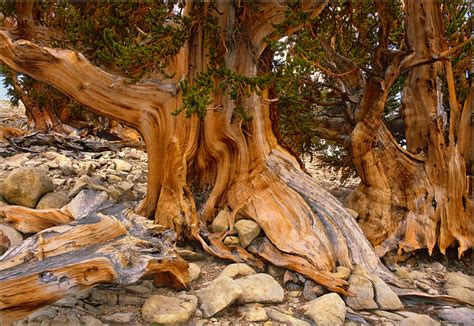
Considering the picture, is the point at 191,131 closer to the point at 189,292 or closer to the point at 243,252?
the point at 243,252

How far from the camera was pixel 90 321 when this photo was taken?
1.99m

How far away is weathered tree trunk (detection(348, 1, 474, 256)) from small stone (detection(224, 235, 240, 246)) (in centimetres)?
168

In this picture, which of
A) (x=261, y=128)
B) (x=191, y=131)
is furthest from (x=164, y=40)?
(x=261, y=128)

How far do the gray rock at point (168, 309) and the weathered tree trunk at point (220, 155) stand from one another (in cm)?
74

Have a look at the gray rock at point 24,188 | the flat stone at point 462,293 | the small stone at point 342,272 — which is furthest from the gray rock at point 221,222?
the flat stone at point 462,293

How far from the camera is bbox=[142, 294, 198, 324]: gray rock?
213 cm

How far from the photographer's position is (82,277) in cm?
203

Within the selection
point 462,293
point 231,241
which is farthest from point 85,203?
point 462,293

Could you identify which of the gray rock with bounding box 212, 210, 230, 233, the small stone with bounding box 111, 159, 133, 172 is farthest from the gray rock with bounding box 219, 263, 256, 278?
the small stone with bounding box 111, 159, 133, 172

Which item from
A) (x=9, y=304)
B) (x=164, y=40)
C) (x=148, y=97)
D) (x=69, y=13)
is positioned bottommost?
(x=9, y=304)

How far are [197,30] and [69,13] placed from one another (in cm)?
183

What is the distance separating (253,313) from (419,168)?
3011 mm

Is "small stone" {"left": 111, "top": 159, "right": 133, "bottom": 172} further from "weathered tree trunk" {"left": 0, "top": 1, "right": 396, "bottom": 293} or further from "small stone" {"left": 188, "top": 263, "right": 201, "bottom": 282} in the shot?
"small stone" {"left": 188, "top": 263, "right": 201, "bottom": 282}

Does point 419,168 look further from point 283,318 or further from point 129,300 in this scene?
point 129,300
